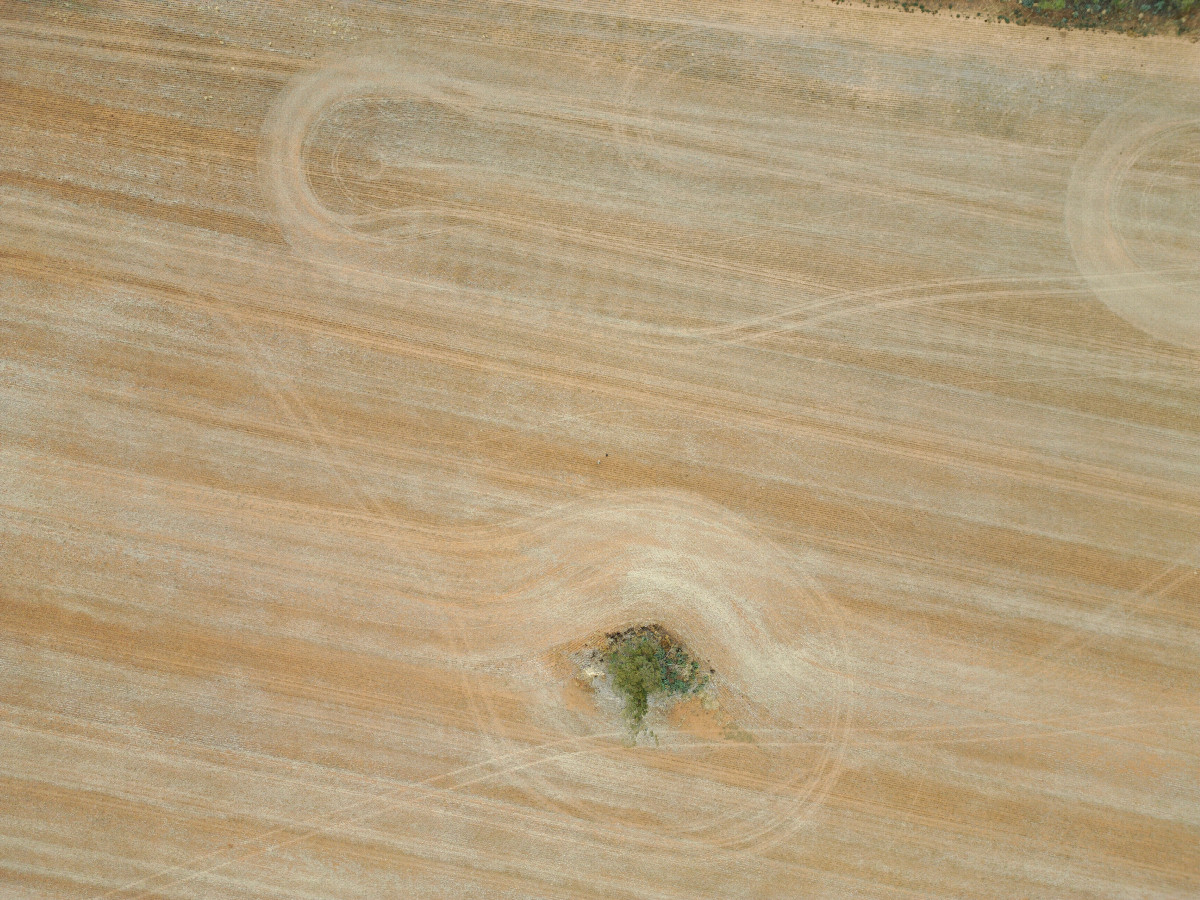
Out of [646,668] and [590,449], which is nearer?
[646,668]

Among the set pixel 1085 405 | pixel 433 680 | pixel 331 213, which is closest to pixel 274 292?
pixel 331 213

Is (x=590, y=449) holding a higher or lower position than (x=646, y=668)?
higher

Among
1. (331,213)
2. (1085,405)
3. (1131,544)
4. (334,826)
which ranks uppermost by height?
(331,213)

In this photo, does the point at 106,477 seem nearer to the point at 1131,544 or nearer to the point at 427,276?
the point at 427,276
